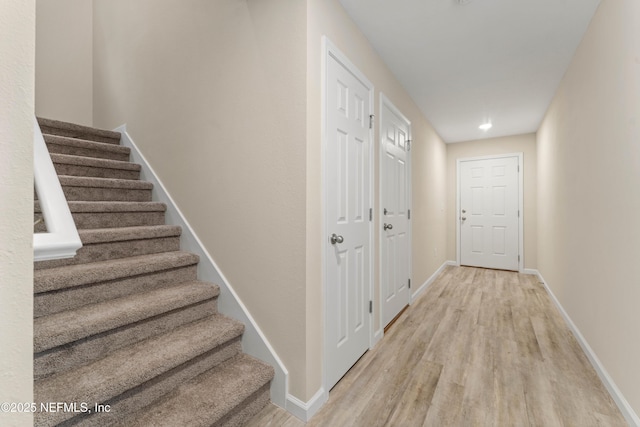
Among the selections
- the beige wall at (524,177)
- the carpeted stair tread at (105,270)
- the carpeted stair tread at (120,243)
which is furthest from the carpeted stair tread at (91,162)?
the beige wall at (524,177)

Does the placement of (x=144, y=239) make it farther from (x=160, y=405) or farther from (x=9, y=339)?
(x=9, y=339)

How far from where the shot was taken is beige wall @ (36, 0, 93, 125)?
3.20 metres

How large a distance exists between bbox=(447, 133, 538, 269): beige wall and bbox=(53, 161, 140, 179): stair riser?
5.00 metres

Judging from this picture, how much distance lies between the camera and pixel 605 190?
177 cm

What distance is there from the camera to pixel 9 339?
1.65 feet

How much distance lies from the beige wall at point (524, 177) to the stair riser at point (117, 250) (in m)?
4.79

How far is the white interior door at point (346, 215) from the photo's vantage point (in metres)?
1.68

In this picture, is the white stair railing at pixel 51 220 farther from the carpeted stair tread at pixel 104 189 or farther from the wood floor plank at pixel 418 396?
the wood floor plank at pixel 418 396

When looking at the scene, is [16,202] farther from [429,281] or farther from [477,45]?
[429,281]

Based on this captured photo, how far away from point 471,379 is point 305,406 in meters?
1.08

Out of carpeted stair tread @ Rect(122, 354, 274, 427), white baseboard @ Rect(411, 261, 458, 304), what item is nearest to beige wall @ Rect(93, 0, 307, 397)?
carpeted stair tread @ Rect(122, 354, 274, 427)

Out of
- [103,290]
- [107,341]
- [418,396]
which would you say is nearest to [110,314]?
[107,341]

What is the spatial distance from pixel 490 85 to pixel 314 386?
10.6 ft

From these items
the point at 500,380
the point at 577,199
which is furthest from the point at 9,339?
the point at 577,199
